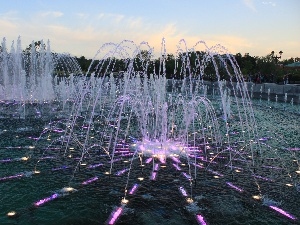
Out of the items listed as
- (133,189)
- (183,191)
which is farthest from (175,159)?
(133,189)

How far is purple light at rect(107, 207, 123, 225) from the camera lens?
21.7 feet

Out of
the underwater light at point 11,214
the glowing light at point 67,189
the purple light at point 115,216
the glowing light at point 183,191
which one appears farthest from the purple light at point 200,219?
the underwater light at point 11,214

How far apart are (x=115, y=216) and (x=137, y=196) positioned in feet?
3.57

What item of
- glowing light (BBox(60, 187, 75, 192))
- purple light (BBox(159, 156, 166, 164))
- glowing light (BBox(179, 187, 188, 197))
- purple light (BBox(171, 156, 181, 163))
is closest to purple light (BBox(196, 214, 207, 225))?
glowing light (BBox(179, 187, 188, 197))

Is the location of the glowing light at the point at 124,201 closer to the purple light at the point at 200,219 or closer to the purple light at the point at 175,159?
the purple light at the point at 200,219

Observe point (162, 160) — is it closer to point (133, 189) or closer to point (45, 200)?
point (133, 189)

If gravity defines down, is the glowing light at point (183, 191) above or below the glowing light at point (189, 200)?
above

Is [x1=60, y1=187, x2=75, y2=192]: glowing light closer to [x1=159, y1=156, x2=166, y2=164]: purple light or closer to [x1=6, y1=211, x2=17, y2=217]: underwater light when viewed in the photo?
[x1=6, y1=211, x2=17, y2=217]: underwater light

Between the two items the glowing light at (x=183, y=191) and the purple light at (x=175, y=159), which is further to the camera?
the purple light at (x=175, y=159)

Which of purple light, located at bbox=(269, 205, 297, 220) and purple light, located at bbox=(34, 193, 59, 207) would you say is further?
purple light, located at bbox=(34, 193, 59, 207)

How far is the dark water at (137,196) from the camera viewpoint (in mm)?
6852

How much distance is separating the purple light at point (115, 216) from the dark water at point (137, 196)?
10 centimetres

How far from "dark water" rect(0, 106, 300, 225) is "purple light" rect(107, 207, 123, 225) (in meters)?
0.10

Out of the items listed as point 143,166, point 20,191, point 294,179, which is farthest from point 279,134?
point 20,191
